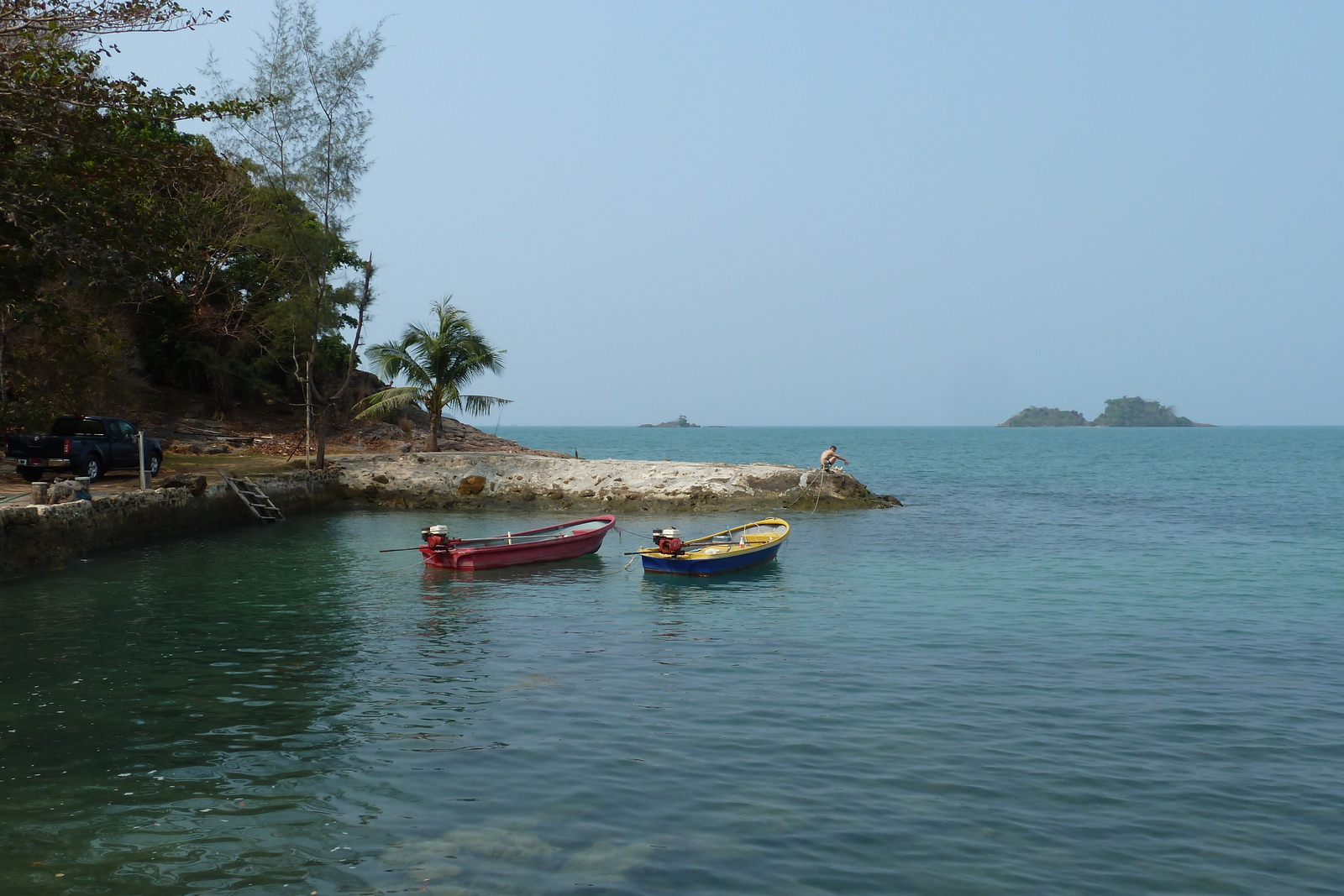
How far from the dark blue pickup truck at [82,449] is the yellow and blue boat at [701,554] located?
14640mm

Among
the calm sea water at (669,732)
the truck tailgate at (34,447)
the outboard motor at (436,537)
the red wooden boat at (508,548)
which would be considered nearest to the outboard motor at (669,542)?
the calm sea water at (669,732)

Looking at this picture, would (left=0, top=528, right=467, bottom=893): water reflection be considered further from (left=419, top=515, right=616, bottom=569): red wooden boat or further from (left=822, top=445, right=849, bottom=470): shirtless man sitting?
(left=822, top=445, right=849, bottom=470): shirtless man sitting

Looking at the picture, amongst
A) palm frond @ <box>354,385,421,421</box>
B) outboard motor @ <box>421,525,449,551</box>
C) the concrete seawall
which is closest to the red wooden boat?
outboard motor @ <box>421,525,449,551</box>

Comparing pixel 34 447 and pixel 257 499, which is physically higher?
pixel 34 447

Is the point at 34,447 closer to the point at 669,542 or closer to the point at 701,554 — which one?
the point at 669,542

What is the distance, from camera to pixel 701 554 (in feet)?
74.6

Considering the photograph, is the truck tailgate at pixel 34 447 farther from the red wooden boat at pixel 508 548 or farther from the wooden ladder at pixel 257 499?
the red wooden boat at pixel 508 548

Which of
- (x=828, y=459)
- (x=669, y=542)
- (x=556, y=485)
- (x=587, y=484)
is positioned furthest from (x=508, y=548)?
(x=828, y=459)

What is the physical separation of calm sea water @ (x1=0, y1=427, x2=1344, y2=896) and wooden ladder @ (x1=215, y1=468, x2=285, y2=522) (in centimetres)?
909

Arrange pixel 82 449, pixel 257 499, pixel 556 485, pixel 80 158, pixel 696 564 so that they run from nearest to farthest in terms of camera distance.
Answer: pixel 80 158 < pixel 696 564 < pixel 82 449 < pixel 257 499 < pixel 556 485

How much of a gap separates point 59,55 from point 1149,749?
18639 mm

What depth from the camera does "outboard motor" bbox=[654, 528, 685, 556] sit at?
2212 cm

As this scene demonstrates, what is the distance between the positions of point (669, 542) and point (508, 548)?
412 cm

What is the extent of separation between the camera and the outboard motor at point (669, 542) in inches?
871
